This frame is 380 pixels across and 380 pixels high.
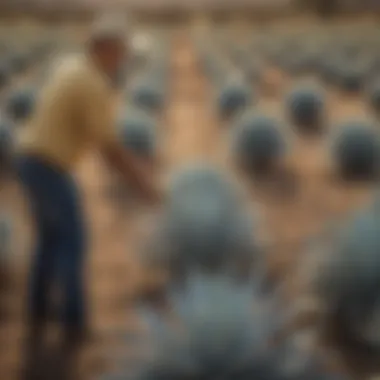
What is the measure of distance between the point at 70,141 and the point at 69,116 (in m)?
0.12

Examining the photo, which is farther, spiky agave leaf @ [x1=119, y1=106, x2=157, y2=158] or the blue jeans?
spiky agave leaf @ [x1=119, y1=106, x2=157, y2=158]

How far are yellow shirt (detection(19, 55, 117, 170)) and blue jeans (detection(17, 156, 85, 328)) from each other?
0.08m

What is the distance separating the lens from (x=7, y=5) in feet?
89.7

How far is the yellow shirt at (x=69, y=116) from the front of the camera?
5336 millimetres

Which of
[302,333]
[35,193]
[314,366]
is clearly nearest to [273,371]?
[314,366]

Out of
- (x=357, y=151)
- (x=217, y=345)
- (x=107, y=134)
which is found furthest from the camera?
(x=357, y=151)

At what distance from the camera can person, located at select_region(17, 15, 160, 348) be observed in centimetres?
535

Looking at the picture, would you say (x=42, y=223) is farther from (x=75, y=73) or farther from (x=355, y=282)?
(x=355, y=282)

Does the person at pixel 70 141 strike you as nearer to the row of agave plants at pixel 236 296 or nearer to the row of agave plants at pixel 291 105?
the row of agave plants at pixel 236 296

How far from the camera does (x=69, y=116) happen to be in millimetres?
5398

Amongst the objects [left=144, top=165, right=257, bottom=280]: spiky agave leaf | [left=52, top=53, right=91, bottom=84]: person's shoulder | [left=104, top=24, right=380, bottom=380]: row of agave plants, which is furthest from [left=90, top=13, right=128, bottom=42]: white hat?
[left=144, top=165, right=257, bottom=280]: spiky agave leaf

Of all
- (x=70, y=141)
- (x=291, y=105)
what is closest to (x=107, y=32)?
(x=70, y=141)

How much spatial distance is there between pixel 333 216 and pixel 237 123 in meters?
2.88

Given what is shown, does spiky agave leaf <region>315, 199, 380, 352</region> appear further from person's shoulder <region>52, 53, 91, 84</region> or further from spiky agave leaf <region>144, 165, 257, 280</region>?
person's shoulder <region>52, 53, 91, 84</region>
